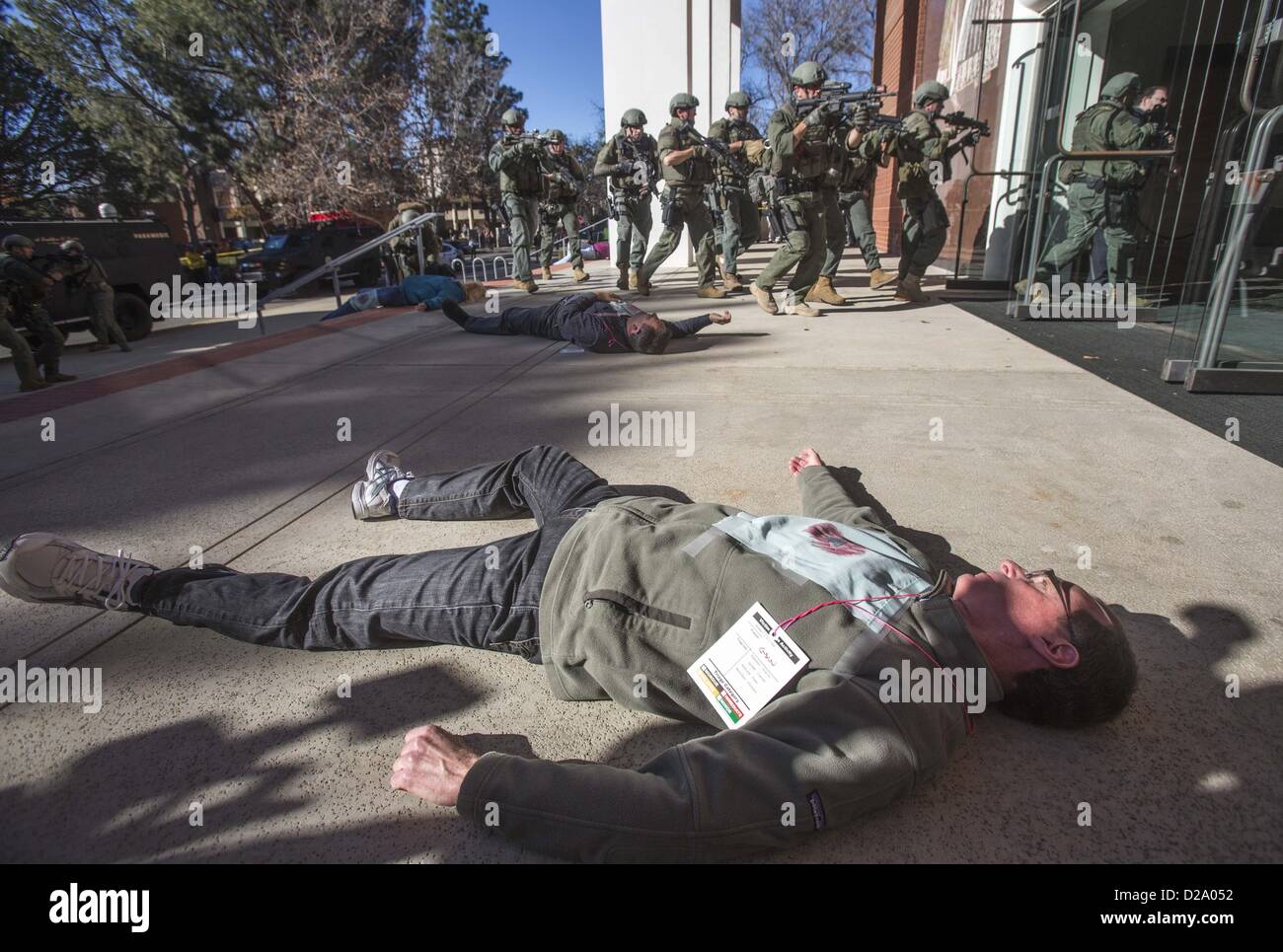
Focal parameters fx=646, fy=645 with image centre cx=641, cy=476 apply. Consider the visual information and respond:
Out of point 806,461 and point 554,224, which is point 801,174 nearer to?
point 806,461

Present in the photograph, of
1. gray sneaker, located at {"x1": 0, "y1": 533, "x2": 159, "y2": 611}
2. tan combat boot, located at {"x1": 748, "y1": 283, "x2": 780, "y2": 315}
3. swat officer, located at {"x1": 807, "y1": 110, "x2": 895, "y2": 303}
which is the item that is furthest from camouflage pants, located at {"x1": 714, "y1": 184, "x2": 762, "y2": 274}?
gray sneaker, located at {"x1": 0, "y1": 533, "x2": 159, "y2": 611}

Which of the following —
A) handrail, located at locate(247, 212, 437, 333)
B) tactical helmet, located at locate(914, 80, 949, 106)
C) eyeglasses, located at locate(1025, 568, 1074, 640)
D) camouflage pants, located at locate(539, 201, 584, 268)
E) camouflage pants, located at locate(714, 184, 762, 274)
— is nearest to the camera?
eyeglasses, located at locate(1025, 568, 1074, 640)

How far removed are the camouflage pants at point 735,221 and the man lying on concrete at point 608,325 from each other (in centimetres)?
401

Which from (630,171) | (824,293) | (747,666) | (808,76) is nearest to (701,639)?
(747,666)

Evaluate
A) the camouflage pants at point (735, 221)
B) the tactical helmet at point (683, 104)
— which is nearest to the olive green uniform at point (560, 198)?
the tactical helmet at point (683, 104)

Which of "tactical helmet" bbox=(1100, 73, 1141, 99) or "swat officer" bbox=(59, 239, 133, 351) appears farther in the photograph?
"swat officer" bbox=(59, 239, 133, 351)

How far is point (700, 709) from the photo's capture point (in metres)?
1.40

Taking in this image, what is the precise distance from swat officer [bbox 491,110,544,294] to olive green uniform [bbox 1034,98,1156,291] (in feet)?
20.1

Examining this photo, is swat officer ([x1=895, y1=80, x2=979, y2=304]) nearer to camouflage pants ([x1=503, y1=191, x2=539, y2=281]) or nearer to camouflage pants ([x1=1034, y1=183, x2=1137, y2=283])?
camouflage pants ([x1=1034, y1=183, x2=1137, y2=283])

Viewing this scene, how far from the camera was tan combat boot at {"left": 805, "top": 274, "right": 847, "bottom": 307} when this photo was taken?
701 centimetres

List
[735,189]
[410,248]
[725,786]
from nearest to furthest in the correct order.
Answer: [725,786]
[735,189]
[410,248]

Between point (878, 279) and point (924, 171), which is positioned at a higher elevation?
point (924, 171)

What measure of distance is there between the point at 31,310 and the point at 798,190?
267 inches
